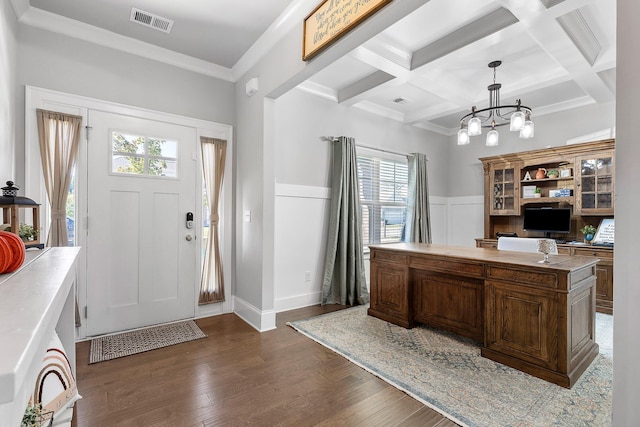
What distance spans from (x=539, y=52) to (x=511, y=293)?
8.11ft

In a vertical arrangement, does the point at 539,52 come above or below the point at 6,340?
above

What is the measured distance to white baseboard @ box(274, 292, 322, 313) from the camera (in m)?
3.78

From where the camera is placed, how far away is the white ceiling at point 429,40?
2.54 meters

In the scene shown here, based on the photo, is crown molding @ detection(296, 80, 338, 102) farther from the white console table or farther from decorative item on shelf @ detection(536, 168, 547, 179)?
the white console table

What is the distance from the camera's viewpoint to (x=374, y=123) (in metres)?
4.73

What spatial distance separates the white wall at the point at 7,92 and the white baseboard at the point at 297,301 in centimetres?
269

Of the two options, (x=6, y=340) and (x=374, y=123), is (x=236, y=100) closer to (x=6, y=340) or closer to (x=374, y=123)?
(x=374, y=123)

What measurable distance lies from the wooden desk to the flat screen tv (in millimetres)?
2157

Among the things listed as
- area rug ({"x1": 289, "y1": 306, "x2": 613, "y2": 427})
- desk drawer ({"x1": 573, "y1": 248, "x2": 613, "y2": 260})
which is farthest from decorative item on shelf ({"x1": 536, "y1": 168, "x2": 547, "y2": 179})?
area rug ({"x1": 289, "y1": 306, "x2": 613, "y2": 427})

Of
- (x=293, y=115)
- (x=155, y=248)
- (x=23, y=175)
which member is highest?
(x=293, y=115)

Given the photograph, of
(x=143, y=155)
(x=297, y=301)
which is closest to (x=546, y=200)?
(x=297, y=301)

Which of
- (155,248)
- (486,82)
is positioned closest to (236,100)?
(155,248)

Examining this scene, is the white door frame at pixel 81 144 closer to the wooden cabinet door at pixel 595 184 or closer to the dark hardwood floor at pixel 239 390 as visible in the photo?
the dark hardwood floor at pixel 239 390

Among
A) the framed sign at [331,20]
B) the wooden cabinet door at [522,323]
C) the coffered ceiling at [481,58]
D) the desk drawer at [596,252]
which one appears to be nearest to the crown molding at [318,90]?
the coffered ceiling at [481,58]
